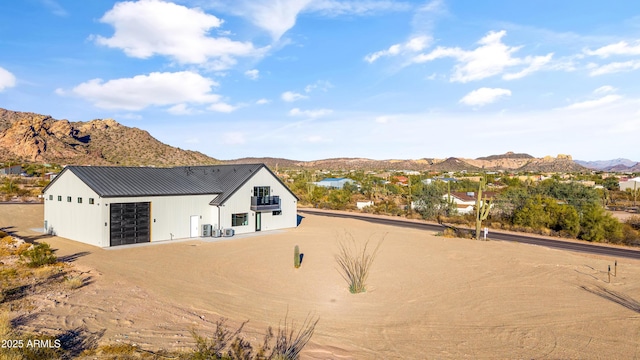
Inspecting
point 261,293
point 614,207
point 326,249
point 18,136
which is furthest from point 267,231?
point 18,136

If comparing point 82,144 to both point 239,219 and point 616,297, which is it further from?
point 616,297

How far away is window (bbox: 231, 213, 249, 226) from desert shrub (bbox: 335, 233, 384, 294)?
855 centimetres

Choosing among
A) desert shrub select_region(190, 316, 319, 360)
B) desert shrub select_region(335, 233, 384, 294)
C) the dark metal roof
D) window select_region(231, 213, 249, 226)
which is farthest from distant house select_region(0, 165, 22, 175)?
desert shrub select_region(190, 316, 319, 360)

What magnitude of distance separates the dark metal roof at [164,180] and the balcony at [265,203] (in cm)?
203

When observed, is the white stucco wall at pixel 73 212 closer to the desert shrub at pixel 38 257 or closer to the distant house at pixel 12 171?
the desert shrub at pixel 38 257

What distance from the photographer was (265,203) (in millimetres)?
35812

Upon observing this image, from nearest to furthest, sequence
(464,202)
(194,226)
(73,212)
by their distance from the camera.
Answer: (73,212), (194,226), (464,202)

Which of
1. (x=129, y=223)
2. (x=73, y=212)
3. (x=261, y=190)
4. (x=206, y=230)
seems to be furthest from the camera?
(x=261, y=190)

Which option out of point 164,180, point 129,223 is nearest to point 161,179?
point 164,180

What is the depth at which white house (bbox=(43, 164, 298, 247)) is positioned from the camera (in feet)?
91.6

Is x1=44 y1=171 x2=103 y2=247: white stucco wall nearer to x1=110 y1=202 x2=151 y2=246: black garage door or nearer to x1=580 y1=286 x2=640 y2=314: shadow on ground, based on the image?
x1=110 y1=202 x2=151 y2=246: black garage door

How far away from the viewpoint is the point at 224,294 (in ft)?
55.7

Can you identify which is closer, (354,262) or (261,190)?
(354,262)

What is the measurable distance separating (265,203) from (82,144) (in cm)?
9935
